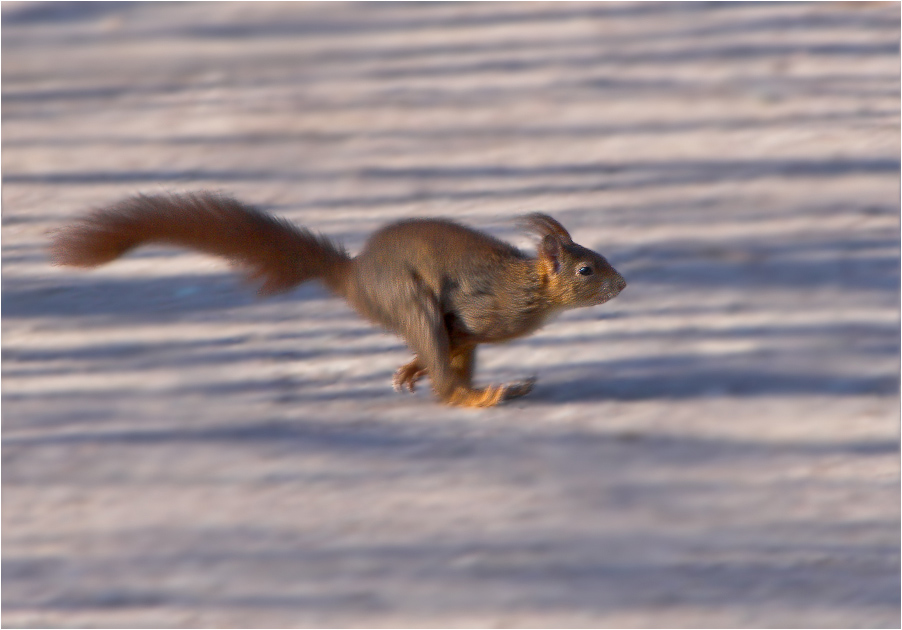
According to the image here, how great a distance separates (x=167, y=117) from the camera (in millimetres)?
4309

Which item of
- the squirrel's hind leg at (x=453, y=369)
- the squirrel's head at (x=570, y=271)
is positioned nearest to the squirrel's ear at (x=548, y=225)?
the squirrel's head at (x=570, y=271)

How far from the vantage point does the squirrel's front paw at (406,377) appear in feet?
8.68

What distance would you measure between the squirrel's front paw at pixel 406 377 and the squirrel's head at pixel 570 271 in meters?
0.41

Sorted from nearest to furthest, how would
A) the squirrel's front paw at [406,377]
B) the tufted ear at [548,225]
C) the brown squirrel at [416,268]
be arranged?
the brown squirrel at [416,268] → the tufted ear at [548,225] → the squirrel's front paw at [406,377]

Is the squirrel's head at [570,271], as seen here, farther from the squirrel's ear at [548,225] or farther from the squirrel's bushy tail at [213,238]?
the squirrel's bushy tail at [213,238]

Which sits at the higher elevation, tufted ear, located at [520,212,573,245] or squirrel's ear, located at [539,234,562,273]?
tufted ear, located at [520,212,573,245]

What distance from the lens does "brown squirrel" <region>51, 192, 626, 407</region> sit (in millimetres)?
2424

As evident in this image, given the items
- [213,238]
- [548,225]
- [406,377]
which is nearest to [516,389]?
[406,377]

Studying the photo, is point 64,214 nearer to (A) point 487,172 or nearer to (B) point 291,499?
(A) point 487,172

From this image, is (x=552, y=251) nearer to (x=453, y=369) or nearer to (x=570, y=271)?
(x=570, y=271)

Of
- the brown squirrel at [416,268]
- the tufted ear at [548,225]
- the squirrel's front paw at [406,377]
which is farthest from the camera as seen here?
the squirrel's front paw at [406,377]

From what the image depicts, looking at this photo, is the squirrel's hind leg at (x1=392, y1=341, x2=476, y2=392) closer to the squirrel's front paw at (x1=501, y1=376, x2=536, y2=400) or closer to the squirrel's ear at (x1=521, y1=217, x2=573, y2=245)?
the squirrel's front paw at (x1=501, y1=376, x2=536, y2=400)

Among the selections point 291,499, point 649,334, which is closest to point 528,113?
point 649,334

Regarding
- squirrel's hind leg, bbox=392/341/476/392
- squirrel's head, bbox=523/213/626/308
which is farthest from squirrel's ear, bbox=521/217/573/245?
squirrel's hind leg, bbox=392/341/476/392
